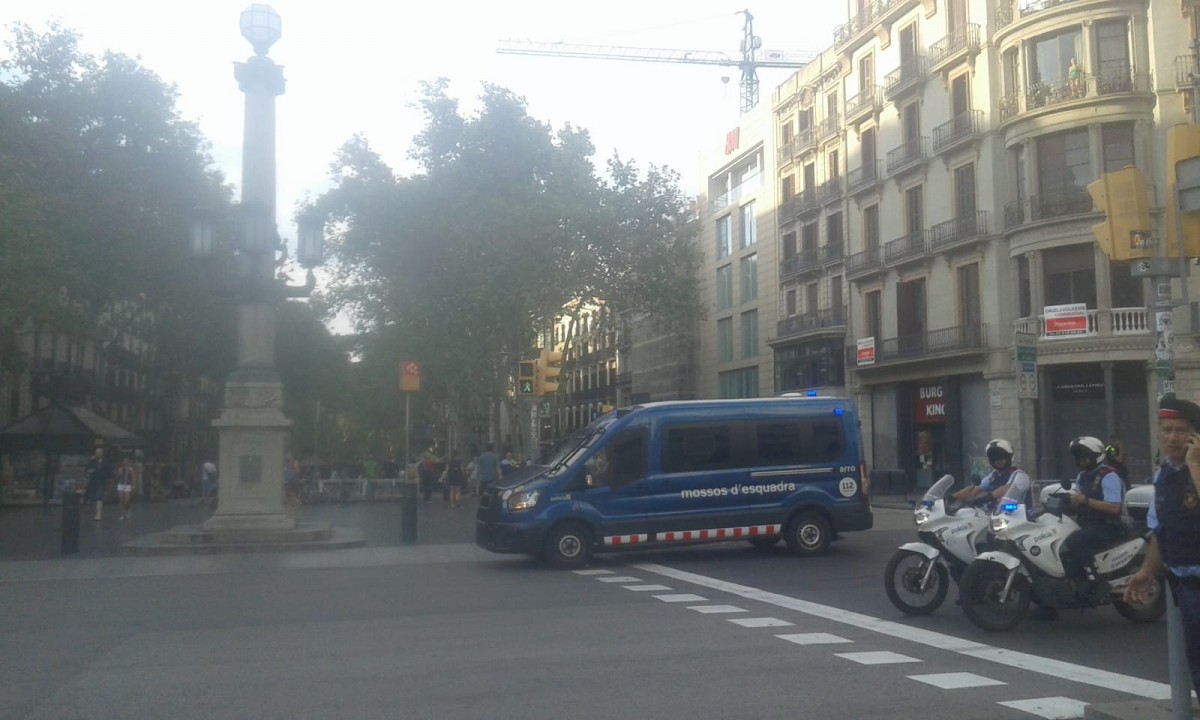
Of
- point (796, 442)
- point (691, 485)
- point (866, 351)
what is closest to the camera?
point (691, 485)

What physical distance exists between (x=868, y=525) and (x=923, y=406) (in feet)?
82.7

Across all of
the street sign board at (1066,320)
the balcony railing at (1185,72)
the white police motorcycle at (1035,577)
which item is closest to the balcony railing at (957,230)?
the street sign board at (1066,320)

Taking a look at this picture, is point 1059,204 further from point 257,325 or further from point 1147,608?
Result: point 1147,608

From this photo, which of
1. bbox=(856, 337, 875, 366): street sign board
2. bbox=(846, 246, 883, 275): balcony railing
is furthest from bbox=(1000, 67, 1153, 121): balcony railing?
bbox=(856, 337, 875, 366): street sign board

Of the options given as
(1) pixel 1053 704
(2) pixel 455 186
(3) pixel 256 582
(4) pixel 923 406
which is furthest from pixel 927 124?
(1) pixel 1053 704

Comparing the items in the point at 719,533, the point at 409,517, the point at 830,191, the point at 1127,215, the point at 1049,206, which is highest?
the point at 830,191

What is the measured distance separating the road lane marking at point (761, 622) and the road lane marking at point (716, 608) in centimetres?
58

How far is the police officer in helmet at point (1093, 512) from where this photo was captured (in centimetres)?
1012

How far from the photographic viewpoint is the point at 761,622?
10.8 meters

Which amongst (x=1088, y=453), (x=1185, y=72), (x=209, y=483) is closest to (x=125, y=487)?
(x=209, y=483)

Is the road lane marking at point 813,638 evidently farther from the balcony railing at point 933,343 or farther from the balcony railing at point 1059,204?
the balcony railing at point 933,343

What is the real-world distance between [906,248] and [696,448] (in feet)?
89.6

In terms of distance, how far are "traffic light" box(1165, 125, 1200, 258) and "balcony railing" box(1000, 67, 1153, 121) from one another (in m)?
28.6

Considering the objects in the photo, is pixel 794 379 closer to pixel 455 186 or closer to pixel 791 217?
pixel 791 217
